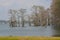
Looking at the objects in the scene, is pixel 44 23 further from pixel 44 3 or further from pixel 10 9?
pixel 10 9

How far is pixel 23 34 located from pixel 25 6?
12.1 inches

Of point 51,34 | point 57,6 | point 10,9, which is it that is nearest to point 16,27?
point 10,9

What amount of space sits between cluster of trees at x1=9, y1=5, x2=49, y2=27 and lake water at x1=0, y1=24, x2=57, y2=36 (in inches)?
2.0

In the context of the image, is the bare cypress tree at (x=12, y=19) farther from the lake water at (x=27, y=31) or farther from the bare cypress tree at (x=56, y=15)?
the bare cypress tree at (x=56, y=15)

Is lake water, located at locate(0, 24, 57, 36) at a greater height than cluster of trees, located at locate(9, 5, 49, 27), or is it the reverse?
cluster of trees, located at locate(9, 5, 49, 27)

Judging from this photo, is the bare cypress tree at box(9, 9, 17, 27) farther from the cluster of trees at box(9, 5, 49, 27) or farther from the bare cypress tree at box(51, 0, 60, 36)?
the bare cypress tree at box(51, 0, 60, 36)

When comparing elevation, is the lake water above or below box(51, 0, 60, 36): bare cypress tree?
below

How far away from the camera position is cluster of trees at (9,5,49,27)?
152cm

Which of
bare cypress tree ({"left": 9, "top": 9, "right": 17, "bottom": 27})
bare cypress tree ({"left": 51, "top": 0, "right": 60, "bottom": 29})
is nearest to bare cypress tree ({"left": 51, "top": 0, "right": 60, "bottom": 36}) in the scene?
bare cypress tree ({"left": 51, "top": 0, "right": 60, "bottom": 29})

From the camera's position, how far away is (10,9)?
60.9 inches

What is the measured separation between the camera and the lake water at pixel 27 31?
1.52 meters

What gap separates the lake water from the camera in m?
1.52

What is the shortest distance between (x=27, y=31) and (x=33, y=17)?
16 centimetres

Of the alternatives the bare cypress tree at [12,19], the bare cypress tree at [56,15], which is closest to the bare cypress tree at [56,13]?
the bare cypress tree at [56,15]
